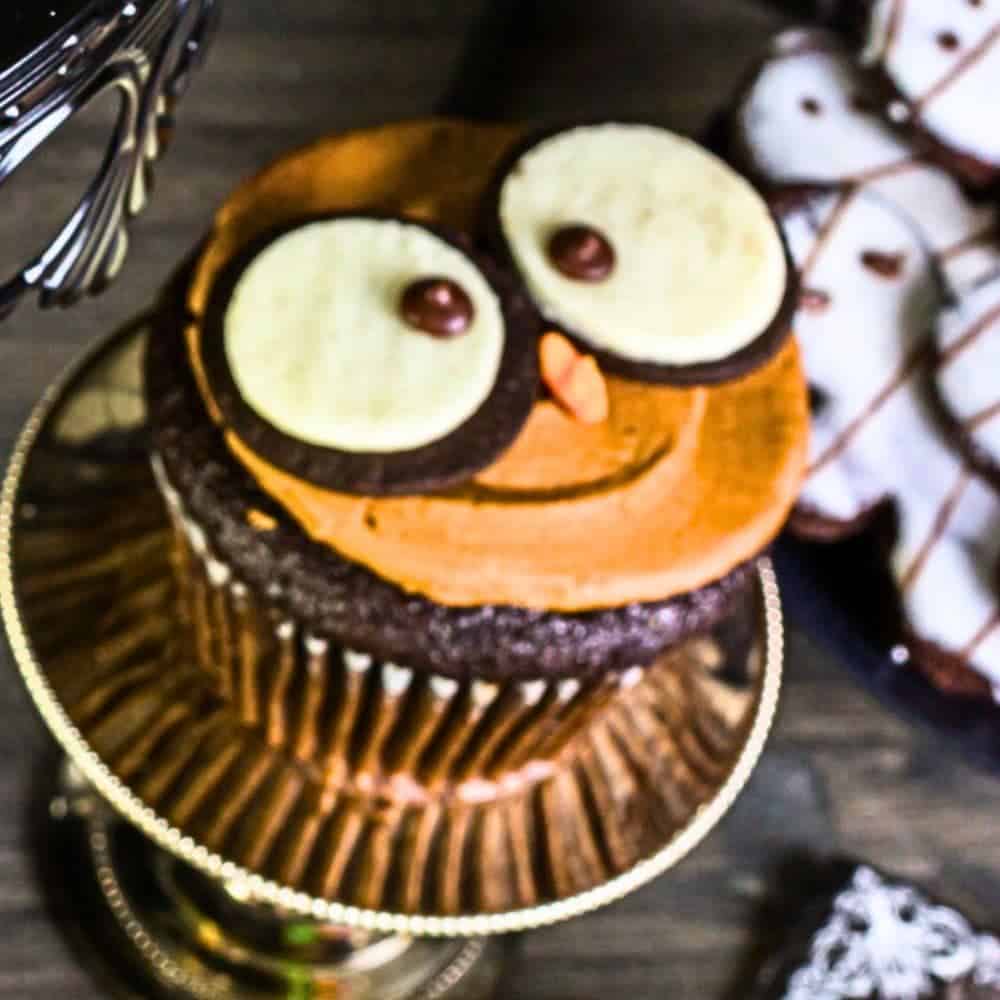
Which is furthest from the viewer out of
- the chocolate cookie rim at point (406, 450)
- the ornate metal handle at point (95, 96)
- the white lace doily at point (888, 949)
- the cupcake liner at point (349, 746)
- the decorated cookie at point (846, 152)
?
the decorated cookie at point (846, 152)

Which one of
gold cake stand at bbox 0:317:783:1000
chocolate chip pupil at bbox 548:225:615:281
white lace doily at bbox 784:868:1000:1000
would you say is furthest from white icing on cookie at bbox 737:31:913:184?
white lace doily at bbox 784:868:1000:1000

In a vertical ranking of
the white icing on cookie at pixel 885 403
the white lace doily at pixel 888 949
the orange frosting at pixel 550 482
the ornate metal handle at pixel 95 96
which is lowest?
the white lace doily at pixel 888 949

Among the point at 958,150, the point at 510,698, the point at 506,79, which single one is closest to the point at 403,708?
the point at 510,698

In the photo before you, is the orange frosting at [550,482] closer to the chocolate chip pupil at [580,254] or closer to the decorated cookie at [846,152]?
Result: the chocolate chip pupil at [580,254]

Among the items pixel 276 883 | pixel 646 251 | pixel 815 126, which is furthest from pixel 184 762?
pixel 815 126

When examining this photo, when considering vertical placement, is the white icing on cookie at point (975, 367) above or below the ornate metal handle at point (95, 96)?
below

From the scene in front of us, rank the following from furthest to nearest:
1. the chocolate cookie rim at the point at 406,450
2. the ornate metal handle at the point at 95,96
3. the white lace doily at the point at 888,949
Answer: the white lace doily at the point at 888,949 → the chocolate cookie rim at the point at 406,450 → the ornate metal handle at the point at 95,96

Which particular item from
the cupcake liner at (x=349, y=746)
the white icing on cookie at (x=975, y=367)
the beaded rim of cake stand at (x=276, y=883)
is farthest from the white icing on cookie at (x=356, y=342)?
the white icing on cookie at (x=975, y=367)
